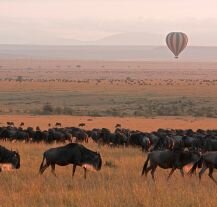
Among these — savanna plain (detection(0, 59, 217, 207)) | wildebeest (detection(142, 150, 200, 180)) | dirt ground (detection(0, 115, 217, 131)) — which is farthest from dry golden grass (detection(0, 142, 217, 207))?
dirt ground (detection(0, 115, 217, 131))

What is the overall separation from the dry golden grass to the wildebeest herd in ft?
1.39

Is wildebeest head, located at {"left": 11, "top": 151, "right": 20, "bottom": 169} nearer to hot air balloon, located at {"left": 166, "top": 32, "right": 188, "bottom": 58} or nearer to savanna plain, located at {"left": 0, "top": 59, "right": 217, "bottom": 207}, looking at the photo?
savanna plain, located at {"left": 0, "top": 59, "right": 217, "bottom": 207}

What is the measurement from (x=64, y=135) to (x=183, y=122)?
770 inches

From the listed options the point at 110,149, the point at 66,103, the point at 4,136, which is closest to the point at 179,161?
the point at 110,149

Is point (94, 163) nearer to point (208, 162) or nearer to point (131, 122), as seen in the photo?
point (208, 162)

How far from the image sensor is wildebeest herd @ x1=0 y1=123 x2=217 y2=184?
15531 millimetres

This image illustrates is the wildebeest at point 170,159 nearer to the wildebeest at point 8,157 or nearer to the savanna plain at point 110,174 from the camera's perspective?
the savanna plain at point 110,174

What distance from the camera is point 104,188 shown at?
13.7m

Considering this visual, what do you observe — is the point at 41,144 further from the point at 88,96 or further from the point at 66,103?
the point at 88,96

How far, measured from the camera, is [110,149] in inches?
976

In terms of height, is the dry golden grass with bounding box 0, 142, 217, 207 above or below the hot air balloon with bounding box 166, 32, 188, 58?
below

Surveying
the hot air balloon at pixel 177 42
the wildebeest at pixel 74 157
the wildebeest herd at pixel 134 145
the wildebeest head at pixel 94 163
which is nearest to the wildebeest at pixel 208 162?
the wildebeest herd at pixel 134 145

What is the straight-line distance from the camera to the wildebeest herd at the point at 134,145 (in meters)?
15.5

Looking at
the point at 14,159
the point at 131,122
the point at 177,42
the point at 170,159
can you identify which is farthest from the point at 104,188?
the point at 177,42
